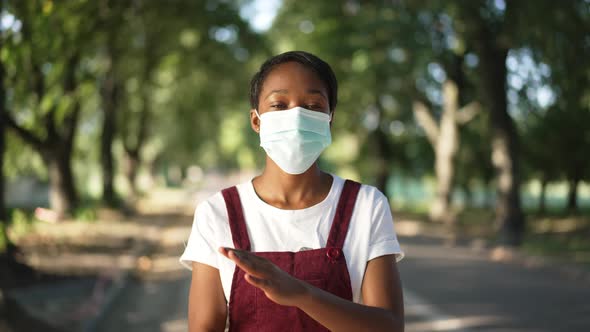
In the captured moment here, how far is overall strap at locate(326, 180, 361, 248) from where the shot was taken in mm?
2148

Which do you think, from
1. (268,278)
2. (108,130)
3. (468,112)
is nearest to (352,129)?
(468,112)

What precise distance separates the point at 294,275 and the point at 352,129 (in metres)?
34.2

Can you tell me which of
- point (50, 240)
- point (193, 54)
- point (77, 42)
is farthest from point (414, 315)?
point (193, 54)

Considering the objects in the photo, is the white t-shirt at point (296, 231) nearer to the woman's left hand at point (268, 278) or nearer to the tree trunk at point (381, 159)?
the woman's left hand at point (268, 278)

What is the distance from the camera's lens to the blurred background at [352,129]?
9.90 m

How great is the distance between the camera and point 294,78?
2.20 metres

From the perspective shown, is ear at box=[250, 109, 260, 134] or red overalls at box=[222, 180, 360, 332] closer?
red overalls at box=[222, 180, 360, 332]

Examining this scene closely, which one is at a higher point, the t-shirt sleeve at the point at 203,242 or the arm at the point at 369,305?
the t-shirt sleeve at the point at 203,242

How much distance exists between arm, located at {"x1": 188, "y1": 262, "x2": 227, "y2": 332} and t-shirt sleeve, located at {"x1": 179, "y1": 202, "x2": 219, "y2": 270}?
24 mm

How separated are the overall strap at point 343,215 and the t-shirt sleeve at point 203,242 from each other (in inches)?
14.4

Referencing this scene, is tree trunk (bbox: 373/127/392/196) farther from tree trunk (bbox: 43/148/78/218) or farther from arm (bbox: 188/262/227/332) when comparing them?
arm (bbox: 188/262/227/332)

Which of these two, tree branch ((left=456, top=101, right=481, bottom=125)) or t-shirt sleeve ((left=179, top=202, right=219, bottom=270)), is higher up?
tree branch ((left=456, top=101, right=481, bottom=125))

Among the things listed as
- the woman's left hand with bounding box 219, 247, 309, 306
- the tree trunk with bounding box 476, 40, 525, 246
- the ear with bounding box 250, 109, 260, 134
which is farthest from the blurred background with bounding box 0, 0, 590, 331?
the woman's left hand with bounding box 219, 247, 309, 306

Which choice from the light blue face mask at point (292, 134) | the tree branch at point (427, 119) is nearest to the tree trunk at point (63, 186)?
the tree branch at point (427, 119)
